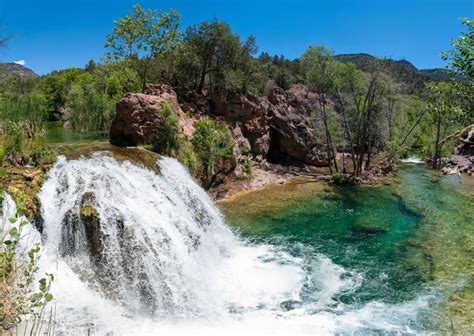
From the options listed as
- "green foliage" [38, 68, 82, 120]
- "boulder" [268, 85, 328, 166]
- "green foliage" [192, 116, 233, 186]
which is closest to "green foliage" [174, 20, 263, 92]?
"boulder" [268, 85, 328, 166]

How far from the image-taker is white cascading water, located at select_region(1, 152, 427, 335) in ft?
32.6

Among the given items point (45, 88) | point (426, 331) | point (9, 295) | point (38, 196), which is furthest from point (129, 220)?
point (45, 88)

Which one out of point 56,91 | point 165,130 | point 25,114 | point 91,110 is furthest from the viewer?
point 56,91

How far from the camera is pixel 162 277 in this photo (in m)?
11.4

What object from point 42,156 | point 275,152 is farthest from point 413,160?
point 42,156

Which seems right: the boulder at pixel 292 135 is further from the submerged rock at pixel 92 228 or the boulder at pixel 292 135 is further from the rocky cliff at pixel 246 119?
the submerged rock at pixel 92 228

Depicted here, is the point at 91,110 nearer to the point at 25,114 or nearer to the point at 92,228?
the point at 25,114

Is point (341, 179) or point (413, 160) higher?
point (413, 160)

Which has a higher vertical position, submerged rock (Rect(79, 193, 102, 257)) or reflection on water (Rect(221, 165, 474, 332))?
submerged rock (Rect(79, 193, 102, 257))

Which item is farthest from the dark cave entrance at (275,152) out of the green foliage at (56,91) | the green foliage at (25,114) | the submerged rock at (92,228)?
the green foliage at (56,91)

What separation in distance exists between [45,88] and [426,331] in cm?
8093

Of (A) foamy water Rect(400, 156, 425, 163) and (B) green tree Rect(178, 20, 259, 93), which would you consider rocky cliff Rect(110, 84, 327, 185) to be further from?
(A) foamy water Rect(400, 156, 425, 163)

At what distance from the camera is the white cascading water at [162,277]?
391 inches

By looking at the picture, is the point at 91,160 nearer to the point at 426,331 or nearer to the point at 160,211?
the point at 160,211
